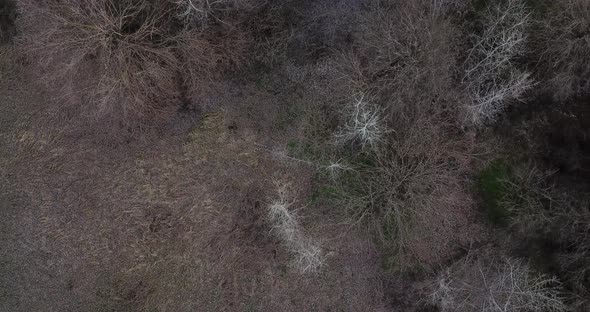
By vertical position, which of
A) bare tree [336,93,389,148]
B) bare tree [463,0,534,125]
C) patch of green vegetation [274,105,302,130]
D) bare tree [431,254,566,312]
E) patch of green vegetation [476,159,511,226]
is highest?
bare tree [463,0,534,125]

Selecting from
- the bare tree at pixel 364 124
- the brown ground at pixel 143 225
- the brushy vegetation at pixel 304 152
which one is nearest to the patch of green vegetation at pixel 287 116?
the brushy vegetation at pixel 304 152

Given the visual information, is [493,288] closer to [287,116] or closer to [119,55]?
[287,116]

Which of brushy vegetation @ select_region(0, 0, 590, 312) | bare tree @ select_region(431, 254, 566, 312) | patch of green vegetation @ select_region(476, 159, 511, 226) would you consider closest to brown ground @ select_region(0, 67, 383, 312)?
brushy vegetation @ select_region(0, 0, 590, 312)

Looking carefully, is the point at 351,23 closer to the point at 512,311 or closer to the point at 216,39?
the point at 216,39

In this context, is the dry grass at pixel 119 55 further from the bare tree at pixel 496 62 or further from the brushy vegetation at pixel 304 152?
the bare tree at pixel 496 62

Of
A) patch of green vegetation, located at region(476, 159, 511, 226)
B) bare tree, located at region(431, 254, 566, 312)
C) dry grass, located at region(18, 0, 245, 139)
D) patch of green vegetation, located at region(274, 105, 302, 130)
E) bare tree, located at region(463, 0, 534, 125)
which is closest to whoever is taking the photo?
dry grass, located at region(18, 0, 245, 139)

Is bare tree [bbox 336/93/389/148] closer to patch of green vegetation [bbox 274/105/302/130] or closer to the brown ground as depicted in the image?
patch of green vegetation [bbox 274/105/302/130]

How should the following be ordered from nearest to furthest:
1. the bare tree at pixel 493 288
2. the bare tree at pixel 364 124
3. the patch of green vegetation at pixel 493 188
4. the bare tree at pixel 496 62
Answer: the bare tree at pixel 496 62, the bare tree at pixel 493 288, the bare tree at pixel 364 124, the patch of green vegetation at pixel 493 188

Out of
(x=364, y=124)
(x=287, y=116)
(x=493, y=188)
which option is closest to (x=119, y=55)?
(x=287, y=116)
